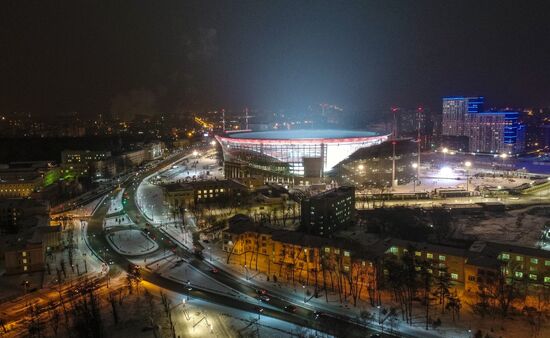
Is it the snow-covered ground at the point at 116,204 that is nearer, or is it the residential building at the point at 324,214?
the residential building at the point at 324,214

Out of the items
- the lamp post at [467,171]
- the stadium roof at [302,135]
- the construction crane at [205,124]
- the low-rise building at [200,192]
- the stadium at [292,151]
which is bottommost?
the lamp post at [467,171]

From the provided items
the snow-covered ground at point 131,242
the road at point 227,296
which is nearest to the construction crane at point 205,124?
the snow-covered ground at point 131,242

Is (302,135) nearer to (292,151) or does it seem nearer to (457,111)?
(292,151)

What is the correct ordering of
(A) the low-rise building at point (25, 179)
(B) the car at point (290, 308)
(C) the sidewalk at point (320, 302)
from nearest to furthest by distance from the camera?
(C) the sidewalk at point (320, 302)
(B) the car at point (290, 308)
(A) the low-rise building at point (25, 179)

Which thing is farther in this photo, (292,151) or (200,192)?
(292,151)

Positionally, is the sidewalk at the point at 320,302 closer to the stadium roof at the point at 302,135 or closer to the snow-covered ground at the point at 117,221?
the snow-covered ground at the point at 117,221

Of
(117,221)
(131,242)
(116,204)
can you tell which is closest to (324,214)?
(131,242)

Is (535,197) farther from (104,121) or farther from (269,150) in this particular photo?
(104,121)

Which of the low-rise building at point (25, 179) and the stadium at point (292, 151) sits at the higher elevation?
the stadium at point (292, 151)

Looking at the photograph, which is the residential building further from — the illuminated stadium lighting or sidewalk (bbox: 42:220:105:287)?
the illuminated stadium lighting
